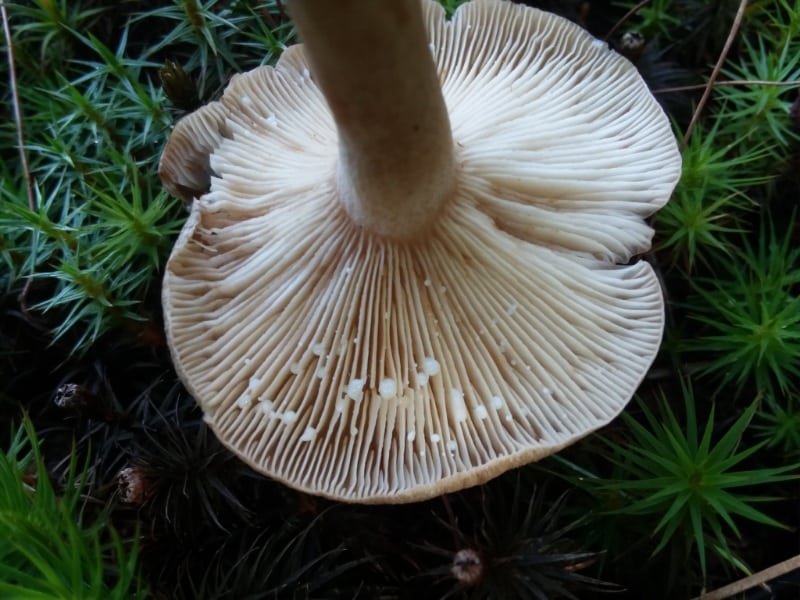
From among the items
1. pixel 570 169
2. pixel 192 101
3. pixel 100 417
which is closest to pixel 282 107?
pixel 192 101

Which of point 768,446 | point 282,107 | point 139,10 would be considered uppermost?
point 139,10

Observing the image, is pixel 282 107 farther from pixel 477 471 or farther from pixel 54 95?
pixel 477 471

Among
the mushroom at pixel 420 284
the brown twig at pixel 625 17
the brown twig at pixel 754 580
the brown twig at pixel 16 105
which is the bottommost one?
the brown twig at pixel 754 580

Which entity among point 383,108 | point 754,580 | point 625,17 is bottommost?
point 754,580

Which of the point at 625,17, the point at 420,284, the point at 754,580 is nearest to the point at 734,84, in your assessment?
the point at 625,17

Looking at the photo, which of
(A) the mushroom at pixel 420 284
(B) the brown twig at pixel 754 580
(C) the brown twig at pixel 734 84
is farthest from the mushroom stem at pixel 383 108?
(B) the brown twig at pixel 754 580

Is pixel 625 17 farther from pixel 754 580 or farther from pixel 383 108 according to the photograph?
pixel 754 580

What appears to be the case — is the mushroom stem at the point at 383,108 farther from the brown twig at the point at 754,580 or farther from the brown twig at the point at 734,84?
the brown twig at the point at 754,580
